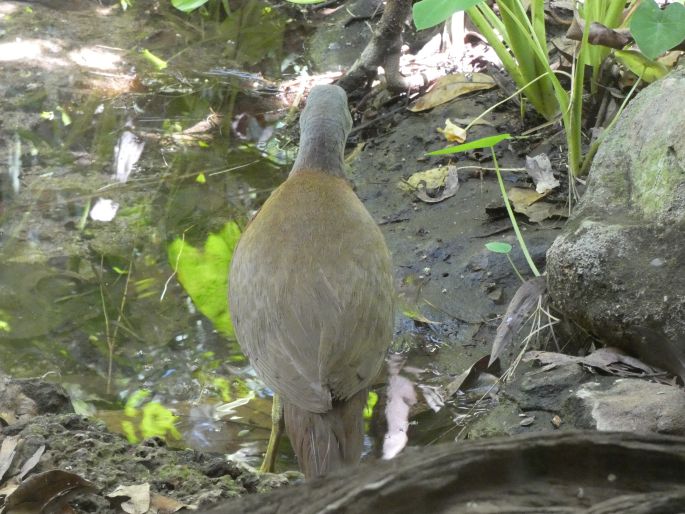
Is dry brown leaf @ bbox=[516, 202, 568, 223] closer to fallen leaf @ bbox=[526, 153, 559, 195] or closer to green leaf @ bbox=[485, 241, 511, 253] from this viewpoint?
fallen leaf @ bbox=[526, 153, 559, 195]

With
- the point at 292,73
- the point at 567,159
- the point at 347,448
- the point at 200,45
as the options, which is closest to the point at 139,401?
the point at 347,448

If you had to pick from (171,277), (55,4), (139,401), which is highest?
(55,4)

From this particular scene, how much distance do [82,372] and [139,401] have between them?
0.35m

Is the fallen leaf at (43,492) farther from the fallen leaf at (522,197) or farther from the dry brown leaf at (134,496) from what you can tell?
the fallen leaf at (522,197)

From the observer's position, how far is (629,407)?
2.77 m

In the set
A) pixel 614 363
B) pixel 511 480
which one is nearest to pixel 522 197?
pixel 614 363

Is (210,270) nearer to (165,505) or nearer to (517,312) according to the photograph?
(517,312)

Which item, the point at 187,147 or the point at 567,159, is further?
the point at 187,147

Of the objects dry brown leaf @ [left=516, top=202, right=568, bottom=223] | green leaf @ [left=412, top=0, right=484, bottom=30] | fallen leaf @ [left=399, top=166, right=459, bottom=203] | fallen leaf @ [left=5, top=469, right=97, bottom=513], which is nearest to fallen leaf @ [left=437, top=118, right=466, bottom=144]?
fallen leaf @ [left=399, top=166, right=459, bottom=203]

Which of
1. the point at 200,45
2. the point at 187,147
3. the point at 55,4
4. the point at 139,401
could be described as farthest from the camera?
the point at 55,4

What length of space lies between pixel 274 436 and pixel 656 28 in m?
2.14

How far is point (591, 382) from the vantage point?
3129 millimetres

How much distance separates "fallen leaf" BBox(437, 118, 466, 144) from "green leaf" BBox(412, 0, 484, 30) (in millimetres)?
1402

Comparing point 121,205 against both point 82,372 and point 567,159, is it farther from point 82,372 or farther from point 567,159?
point 567,159
